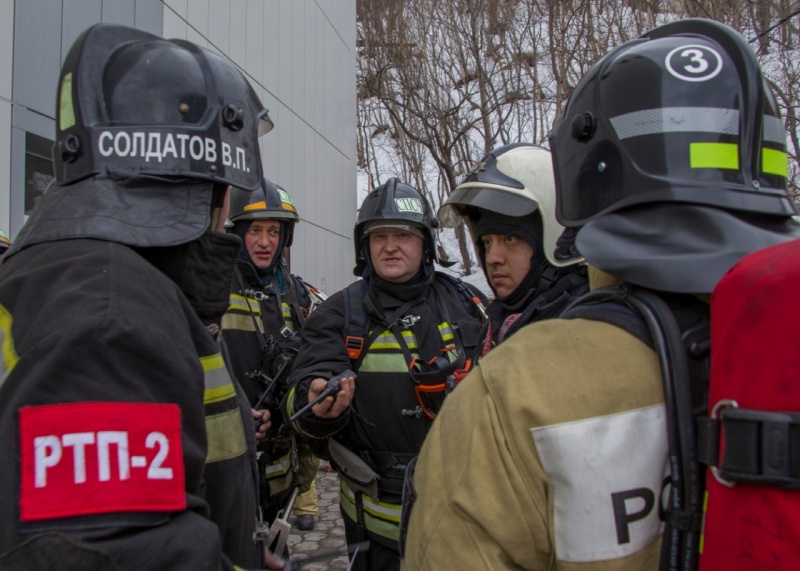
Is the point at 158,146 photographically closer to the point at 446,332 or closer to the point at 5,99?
the point at 446,332

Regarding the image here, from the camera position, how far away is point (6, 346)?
105 centimetres

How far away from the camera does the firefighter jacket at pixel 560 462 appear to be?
0.91m

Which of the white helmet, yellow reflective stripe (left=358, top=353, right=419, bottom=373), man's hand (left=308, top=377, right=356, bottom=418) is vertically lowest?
man's hand (left=308, top=377, right=356, bottom=418)

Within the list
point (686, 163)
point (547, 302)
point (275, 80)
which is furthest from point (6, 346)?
point (275, 80)

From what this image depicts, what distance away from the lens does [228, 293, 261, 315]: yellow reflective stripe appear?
376 centimetres

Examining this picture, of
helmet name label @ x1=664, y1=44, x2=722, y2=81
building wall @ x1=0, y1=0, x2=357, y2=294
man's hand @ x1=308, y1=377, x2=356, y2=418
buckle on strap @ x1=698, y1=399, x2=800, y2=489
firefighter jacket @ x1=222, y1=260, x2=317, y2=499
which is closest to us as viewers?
buckle on strap @ x1=698, y1=399, x2=800, y2=489

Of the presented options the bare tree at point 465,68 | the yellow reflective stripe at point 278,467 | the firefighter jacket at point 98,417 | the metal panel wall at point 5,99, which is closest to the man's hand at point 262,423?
the yellow reflective stripe at point 278,467

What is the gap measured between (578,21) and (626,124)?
17118 millimetres

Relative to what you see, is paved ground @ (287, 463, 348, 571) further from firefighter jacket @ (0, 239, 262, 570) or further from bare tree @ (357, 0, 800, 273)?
bare tree @ (357, 0, 800, 273)

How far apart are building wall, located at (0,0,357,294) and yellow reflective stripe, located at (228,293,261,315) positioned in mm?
2286

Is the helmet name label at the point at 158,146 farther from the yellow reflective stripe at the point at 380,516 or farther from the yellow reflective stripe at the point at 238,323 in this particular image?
the yellow reflective stripe at the point at 238,323

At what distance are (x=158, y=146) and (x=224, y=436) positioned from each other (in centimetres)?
67

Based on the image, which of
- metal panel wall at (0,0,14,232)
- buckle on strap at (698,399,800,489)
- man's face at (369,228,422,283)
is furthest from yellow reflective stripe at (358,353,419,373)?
metal panel wall at (0,0,14,232)

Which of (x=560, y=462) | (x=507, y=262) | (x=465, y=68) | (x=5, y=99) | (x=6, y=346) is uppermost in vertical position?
(x=465, y=68)
